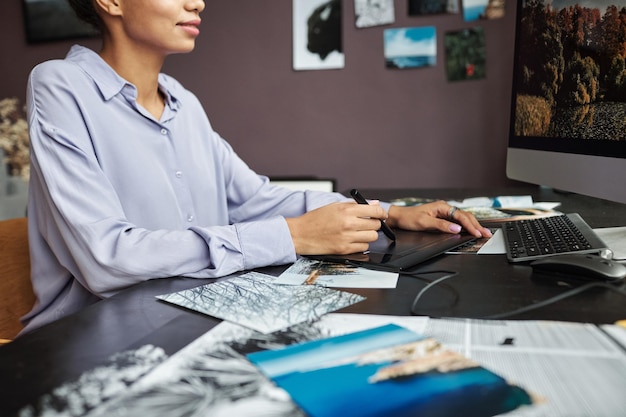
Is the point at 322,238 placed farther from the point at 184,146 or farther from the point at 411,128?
the point at 411,128

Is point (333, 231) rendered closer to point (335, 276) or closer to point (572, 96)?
point (335, 276)

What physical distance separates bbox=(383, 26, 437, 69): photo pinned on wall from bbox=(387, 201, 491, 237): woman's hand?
1.21 metres

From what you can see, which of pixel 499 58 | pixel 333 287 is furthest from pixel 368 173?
pixel 333 287

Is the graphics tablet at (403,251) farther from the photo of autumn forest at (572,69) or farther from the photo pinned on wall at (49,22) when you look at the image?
the photo pinned on wall at (49,22)

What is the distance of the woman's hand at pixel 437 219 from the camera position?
3.75 feet

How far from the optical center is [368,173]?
Answer: 2469 mm

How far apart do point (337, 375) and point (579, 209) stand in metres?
1.12

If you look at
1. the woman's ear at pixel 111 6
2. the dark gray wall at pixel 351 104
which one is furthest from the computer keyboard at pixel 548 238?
the dark gray wall at pixel 351 104

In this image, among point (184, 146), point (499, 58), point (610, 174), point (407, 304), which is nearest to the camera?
point (407, 304)

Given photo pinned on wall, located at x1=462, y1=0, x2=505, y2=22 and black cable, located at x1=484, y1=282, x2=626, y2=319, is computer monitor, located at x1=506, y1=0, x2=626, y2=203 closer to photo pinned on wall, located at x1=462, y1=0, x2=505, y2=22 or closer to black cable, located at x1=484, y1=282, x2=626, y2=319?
black cable, located at x1=484, y1=282, x2=626, y2=319

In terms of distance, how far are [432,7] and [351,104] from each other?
0.48 m

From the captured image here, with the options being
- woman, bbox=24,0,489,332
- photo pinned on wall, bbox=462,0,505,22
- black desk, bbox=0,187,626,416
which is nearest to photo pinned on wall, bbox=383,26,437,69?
photo pinned on wall, bbox=462,0,505,22

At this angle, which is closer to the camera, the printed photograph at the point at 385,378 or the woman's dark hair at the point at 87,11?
the printed photograph at the point at 385,378

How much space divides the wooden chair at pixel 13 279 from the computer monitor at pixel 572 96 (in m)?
1.03
